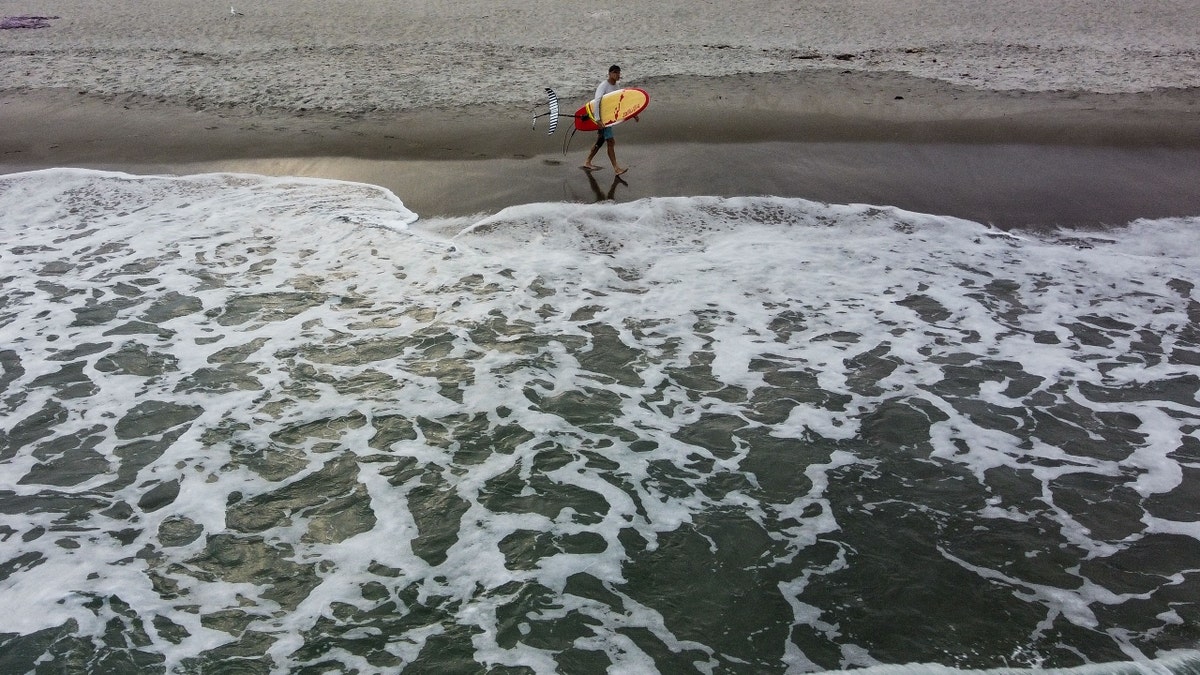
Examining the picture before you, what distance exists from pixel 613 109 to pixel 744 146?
211 centimetres

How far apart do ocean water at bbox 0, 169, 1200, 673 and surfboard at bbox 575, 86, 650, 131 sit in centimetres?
175

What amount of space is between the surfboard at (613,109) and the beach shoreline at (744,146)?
2.21ft

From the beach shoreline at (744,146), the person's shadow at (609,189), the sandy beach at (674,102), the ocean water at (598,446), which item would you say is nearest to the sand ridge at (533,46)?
the sandy beach at (674,102)

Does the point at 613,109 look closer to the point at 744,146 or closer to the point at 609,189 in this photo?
the point at 609,189

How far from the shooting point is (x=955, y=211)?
9.52m

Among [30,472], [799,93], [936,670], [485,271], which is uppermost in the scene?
[799,93]

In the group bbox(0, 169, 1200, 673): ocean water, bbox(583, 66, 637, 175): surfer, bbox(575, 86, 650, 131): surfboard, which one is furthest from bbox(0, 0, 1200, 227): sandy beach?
bbox(0, 169, 1200, 673): ocean water

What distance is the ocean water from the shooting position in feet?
14.2

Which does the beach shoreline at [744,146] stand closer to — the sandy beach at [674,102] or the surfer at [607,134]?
Answer: the sandy beach at [674,102]

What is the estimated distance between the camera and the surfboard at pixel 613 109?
33.0 feet

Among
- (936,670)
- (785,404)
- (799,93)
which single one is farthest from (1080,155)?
(936,670)

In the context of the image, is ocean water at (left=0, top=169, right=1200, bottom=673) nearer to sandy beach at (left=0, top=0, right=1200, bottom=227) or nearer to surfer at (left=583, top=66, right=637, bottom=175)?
sandy beach at (left=0, top=0, right=1200, bottom=227)

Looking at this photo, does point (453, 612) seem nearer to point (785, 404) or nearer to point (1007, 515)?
point (785, 404)

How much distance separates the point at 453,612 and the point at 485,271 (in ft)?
14.4
